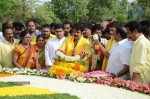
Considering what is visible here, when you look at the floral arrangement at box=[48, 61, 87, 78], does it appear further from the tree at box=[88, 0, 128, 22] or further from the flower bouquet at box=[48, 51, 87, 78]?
the tree at box=[88, 0, 128, 22]

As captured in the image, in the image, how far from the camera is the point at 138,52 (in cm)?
827

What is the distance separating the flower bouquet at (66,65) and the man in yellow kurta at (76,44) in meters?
0.38

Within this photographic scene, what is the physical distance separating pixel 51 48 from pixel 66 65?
1.58 metres

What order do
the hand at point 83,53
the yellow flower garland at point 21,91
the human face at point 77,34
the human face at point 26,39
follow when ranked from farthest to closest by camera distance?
the human face at point 26,39 → the human face at point 77,34 → the hand at point 83,53 → the yellow flower garland at point 21,91

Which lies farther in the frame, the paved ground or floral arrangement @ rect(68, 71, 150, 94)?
floral arrangement @ rect(68, 71, 150, 94)

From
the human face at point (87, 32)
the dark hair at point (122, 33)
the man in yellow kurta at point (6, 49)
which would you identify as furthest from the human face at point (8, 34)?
the dark hair at point (122, 33)

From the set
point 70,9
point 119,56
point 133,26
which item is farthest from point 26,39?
point 70,9

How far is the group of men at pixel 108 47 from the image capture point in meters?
8.28

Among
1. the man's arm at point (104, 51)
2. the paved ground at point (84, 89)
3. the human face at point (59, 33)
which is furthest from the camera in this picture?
the human face at point (59, 33)

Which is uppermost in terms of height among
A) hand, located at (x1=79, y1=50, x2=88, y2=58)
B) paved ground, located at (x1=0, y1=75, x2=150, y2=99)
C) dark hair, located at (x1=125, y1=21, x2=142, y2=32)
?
dark hair, located at (x1=125, y1=21, x2=142, y2=32)

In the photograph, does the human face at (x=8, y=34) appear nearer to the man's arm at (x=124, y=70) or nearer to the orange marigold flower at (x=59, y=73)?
the orange marigold flower at (x=59, y=73)

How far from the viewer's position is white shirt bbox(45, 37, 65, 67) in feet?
35.9

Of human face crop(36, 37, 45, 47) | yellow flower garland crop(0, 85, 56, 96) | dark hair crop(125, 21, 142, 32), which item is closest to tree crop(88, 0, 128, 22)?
human face crop(36, 37, 45, 47)

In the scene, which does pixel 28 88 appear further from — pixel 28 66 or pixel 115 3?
pixel 115 3
